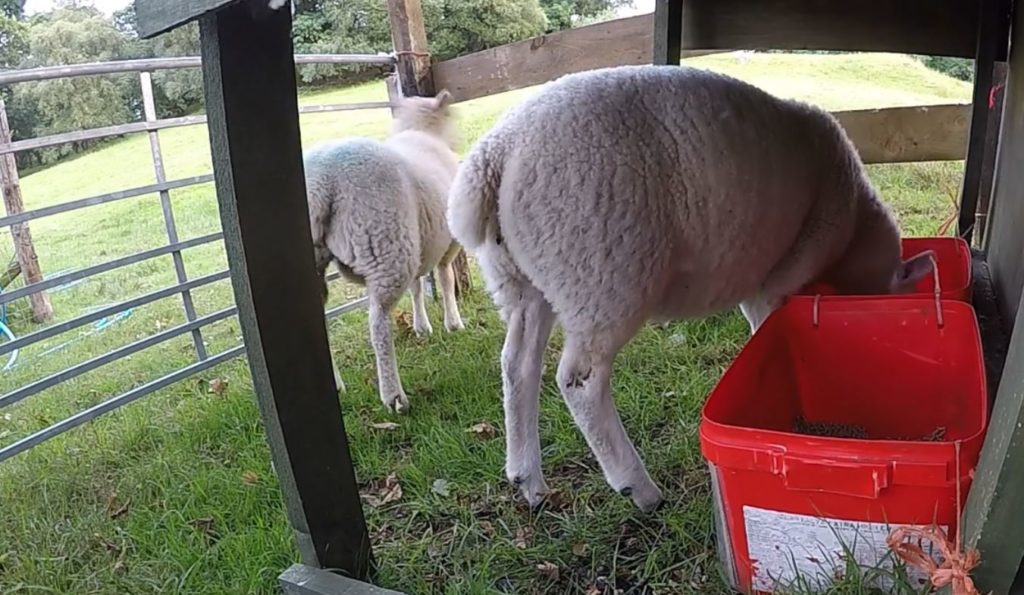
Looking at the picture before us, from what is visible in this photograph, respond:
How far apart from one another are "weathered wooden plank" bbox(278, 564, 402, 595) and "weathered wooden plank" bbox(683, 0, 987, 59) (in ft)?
11.4

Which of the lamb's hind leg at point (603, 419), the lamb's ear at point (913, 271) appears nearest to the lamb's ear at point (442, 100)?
the lamb's hind leg at point (603, 419)

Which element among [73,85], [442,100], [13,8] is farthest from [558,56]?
[13,8]

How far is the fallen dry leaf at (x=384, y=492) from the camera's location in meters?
2.75

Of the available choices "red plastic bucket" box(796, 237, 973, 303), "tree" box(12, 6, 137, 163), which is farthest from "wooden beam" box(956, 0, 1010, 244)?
"tree" box(12, 6, 137, 163)

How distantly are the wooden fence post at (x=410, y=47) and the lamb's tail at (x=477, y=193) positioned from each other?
2.77 metres

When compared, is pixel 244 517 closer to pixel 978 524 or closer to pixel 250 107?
pixel 250 107

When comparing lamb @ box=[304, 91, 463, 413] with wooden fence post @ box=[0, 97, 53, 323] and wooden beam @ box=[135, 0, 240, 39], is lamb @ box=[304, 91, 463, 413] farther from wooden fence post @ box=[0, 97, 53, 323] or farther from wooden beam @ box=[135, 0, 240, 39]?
wooden fence post @ box=[0, 97, 53, 323]

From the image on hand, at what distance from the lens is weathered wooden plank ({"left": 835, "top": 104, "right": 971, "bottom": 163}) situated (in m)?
4.69

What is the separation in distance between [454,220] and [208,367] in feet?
8.14

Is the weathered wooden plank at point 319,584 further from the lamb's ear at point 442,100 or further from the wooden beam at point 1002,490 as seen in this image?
the lamb's ear at point 442,100

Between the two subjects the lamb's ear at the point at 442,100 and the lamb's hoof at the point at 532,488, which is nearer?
the lamb's hoof at the point at 532,488

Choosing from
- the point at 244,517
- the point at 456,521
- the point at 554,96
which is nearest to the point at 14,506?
the point at 244,517

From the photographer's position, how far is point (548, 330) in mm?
2707

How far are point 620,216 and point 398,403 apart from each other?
1.72 meters
